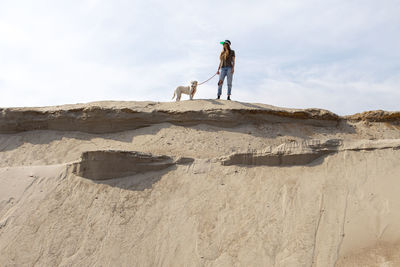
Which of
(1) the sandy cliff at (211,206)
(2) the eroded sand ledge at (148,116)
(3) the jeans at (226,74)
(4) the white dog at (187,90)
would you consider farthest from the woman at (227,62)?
(1) the sandy cliff at (211,206)

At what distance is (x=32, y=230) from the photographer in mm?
7566

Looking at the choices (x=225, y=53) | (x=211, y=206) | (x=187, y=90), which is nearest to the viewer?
(x=211, y=206)

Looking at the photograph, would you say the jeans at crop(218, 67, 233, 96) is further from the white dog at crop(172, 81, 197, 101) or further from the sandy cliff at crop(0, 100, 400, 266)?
the sandy cliff at crop(0, 100, 400, 266)

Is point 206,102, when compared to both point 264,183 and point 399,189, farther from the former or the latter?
point 399,189

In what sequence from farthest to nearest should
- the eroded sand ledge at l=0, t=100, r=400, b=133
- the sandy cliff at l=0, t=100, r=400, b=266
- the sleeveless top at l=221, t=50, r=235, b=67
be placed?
the sleeveless top at l=221, t=50, r=235, b=67
the eroded sand ledge at l=0, t=100, r=400, b=133
the sandy cliff at l=0, t=100, r=400, b=266

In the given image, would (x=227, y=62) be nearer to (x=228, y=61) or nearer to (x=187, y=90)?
(x=228, y=61)

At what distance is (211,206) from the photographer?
753cm

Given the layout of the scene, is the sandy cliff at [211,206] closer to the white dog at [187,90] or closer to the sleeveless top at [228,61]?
the white dog at [187,90]

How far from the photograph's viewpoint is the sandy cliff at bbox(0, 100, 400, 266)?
659 cm

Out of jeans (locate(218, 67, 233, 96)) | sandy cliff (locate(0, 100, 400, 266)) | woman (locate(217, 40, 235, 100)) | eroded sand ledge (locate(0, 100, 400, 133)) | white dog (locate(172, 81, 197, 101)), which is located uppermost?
woman (locate(217, 40, 235, 100))

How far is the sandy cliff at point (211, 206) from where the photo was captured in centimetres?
659

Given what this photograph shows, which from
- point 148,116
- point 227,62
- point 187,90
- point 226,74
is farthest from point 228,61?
point 148,116

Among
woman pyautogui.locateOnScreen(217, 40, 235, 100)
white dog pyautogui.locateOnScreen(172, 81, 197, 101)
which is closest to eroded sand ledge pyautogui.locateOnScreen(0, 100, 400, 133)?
white dog pyautogui.locateOnScreen(172, 81, 197, 101)

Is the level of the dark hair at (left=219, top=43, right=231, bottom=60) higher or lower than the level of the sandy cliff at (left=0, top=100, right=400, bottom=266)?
higher
